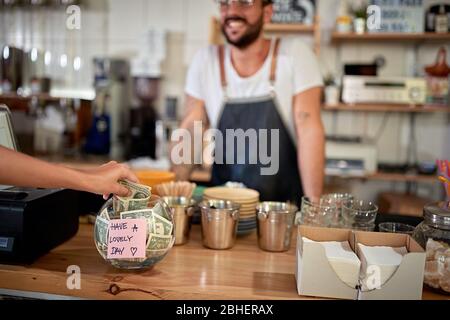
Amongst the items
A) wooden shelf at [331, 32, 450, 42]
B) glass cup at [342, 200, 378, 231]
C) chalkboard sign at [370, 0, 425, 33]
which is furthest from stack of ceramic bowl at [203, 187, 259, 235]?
chalkboard sign at [370, 0, 425, 33]

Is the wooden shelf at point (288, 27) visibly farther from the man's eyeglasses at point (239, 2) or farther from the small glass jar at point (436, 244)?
the small glass jar at point (436, 244)

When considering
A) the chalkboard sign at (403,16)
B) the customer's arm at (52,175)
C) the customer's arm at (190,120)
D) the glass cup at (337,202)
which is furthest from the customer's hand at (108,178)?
the chalkboard sign at (403,16)

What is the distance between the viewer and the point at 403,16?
2855 millimetres

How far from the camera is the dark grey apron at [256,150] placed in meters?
1.87

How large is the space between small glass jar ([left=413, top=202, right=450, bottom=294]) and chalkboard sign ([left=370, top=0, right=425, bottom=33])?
7.37ft

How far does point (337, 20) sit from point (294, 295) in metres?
2.46

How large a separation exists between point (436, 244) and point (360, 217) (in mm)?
220

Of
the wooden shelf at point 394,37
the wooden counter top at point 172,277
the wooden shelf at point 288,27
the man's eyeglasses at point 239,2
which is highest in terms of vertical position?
the wooden shelf at point 288,27

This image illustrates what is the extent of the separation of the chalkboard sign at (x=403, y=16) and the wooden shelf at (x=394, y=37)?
0.04 meters

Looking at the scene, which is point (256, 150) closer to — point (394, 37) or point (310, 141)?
point (310, 141)

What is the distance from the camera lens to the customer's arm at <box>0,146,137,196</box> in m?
0.76

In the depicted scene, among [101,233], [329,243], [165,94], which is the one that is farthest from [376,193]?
[101,233]

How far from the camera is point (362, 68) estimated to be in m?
2.89

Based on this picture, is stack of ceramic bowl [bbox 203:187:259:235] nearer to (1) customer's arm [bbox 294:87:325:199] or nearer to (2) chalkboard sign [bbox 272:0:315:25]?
(1) customer's arm [bbox 294:87:325:199]
